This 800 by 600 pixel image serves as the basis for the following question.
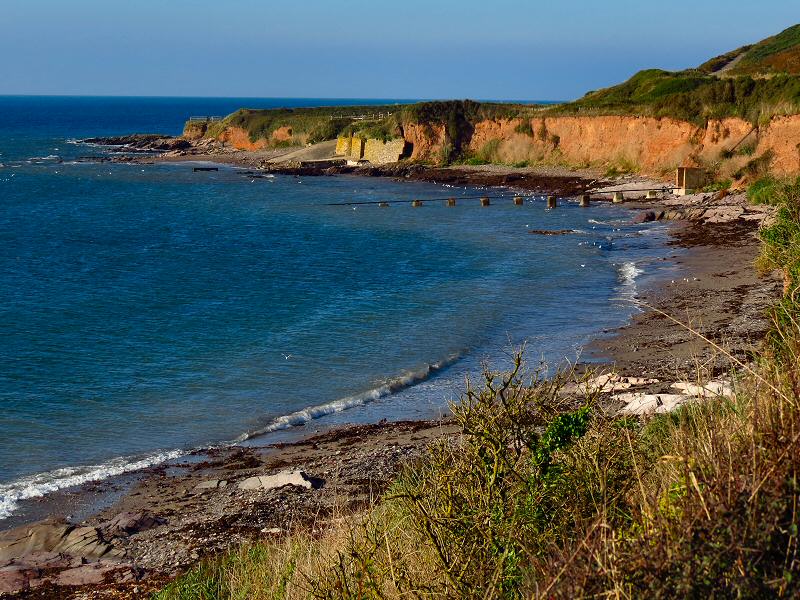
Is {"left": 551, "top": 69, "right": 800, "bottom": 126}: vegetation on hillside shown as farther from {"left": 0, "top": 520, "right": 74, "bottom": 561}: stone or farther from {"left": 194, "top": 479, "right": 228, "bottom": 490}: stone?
{"left": 0, "top": 520, "right": 74, "bottom": 561}: stone

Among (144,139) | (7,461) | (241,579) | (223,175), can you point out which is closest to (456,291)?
(7,461)

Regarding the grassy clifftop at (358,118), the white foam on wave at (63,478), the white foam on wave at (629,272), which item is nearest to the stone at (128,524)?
the white foam on wave at (63,478)

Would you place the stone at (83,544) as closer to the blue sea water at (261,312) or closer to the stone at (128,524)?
the stone at (128,524)

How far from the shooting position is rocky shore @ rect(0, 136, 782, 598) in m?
13.1

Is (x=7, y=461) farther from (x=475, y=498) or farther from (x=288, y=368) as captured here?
(x=475, y=498)

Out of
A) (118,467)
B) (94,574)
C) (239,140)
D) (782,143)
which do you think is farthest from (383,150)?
(94,574)

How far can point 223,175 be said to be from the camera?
81438 mm

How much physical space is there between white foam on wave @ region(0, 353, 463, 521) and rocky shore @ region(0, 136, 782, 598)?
1.26ft

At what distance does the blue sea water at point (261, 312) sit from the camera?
20547 mm

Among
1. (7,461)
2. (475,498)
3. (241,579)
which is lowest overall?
(7,461)

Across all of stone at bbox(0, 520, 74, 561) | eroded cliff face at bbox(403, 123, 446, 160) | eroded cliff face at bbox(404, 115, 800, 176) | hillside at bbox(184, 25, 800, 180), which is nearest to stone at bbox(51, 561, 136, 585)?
stone at bbox(0, 520, 74, 561)

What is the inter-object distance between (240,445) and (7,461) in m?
4.54

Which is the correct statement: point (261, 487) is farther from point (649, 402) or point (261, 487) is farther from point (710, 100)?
point (710, 100)

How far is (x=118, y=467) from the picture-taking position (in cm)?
1786
